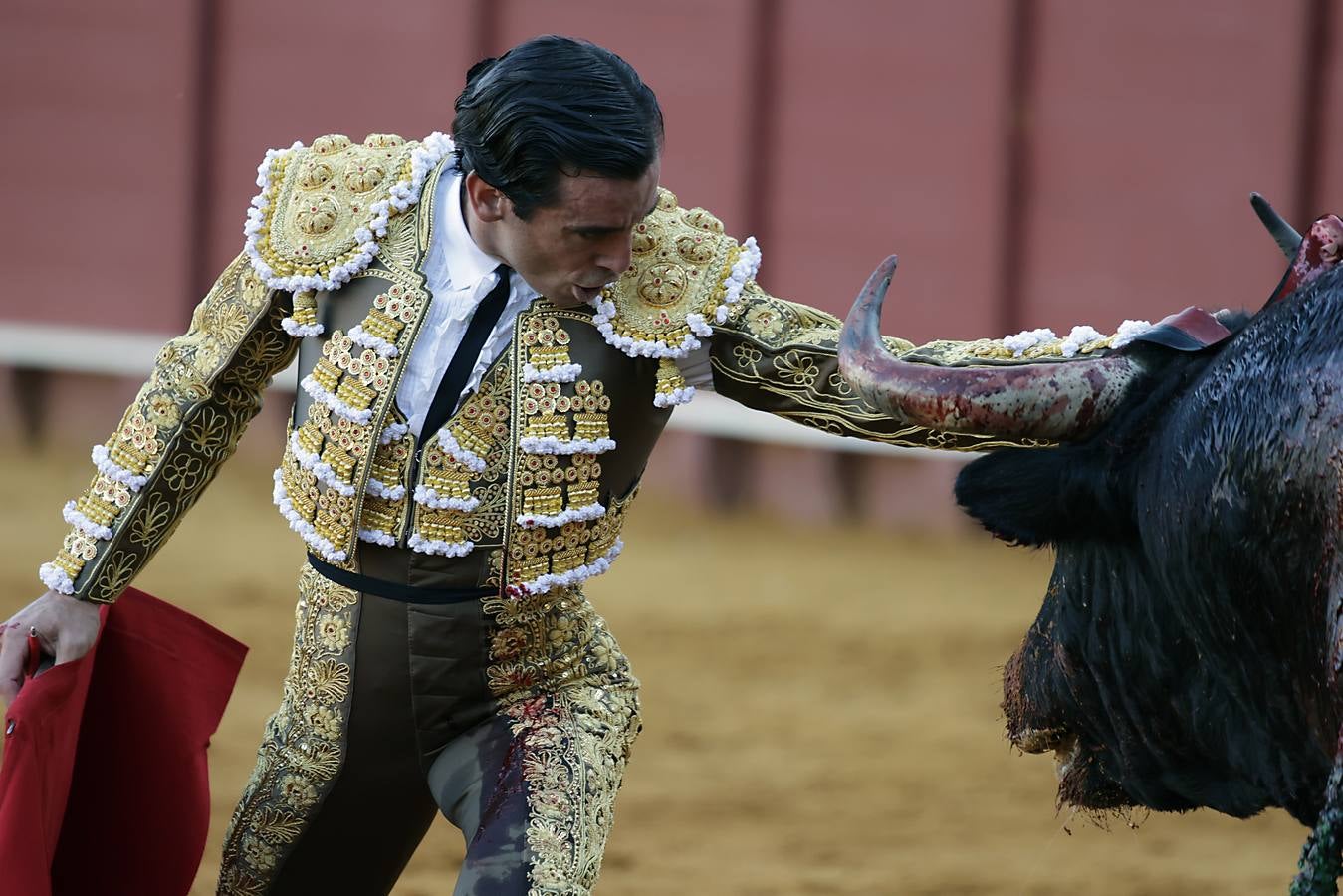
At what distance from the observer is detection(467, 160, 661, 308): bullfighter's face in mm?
2309

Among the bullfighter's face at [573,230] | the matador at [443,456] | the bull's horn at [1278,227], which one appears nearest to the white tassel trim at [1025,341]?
the matador at [443,456]

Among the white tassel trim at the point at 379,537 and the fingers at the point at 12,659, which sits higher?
the white tassel trim at the point at 379,537

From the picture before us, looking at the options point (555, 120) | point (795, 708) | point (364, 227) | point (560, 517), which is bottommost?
point (795, 708)

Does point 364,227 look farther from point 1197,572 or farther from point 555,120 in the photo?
point 1197,572

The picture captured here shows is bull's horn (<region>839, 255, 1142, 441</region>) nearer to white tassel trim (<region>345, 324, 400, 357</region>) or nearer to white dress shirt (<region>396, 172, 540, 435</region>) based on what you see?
white dress shirt (<region>396, 172, 540, 435</region>)

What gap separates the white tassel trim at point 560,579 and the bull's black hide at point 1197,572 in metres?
0.51

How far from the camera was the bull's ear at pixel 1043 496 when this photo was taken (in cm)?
230

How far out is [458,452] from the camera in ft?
8.23

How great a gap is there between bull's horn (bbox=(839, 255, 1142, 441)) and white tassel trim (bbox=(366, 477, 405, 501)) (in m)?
0.62

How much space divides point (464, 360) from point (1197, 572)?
96 centimetres

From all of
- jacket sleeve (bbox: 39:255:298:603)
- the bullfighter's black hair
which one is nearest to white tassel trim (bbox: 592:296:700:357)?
the bullfighter's black hair

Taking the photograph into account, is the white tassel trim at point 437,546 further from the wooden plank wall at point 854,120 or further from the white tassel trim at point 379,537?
the wooden plank wall at point 854,120

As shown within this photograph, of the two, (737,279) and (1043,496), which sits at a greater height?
(737,279)

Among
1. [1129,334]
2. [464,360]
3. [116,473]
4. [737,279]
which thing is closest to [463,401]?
[464,360]
